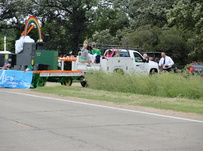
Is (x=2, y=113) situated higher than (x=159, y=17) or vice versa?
(x=159, y=17)

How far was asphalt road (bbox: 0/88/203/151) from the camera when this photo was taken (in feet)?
25.2

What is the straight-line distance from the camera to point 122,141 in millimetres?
8094

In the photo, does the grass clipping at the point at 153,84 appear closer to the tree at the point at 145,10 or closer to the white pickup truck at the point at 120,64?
the white pickup truck at the point at 120,64

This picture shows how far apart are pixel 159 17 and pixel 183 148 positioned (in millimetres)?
38783

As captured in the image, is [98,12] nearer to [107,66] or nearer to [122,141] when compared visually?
[107,66]

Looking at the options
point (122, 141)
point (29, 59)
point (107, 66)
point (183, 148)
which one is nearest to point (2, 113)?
point (122, 141)

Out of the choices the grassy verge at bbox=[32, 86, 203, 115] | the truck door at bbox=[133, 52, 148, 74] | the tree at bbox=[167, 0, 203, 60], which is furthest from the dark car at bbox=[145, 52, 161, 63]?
the grassy verge at bbox=[32, 86, 203, 115]

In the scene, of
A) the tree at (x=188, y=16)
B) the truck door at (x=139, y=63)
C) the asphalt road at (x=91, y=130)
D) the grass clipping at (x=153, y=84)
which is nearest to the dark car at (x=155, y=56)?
the tree at (x=188, y=16)

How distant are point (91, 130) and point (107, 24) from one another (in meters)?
42.8

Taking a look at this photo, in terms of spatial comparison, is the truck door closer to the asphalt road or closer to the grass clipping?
the grass clipping

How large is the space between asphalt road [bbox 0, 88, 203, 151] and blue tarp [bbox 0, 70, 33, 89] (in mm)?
7009

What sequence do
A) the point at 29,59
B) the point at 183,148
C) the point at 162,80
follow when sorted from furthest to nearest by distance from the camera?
the point at 29,59 → the point at 162,80 → the point at 183,148

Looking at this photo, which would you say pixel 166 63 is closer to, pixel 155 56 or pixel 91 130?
pixel 155 56

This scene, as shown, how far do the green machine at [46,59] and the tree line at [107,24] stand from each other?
16.5m
